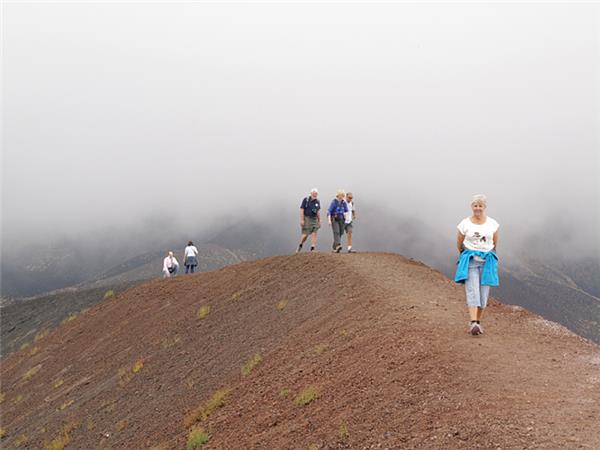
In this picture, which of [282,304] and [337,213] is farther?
[337,213]

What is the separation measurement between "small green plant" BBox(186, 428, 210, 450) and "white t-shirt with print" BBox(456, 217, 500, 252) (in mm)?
5826

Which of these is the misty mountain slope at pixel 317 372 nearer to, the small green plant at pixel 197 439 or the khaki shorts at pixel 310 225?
the small green plant at pixel 197 439

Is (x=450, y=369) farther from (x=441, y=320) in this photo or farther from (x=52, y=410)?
(x=52, y=410)

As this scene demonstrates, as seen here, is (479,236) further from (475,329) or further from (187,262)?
(187,262)

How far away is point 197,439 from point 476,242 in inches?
242

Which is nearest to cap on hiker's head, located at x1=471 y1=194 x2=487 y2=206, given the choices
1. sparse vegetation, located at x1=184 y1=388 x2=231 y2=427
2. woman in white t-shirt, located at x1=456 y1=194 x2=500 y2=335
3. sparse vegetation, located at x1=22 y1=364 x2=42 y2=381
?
woman in white t-shirt, located at x1=456 y1=194 x2=500 y2=335

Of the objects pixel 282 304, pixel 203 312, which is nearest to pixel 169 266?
pixel 203 312

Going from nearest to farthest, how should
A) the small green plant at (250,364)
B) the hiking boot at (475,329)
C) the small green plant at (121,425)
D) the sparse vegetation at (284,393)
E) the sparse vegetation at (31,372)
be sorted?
the sparse vegetation at (284,393) → the hiking boot at (475,329) → the small green plant at (250,364) → the small green plant at (121,425) → the sparse vegetation at (31,372)

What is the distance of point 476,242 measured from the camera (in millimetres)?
10383

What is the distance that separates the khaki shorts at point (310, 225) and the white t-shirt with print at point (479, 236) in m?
10.2

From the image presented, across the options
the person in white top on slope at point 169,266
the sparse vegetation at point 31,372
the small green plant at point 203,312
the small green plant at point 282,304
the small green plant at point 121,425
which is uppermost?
the small green plant at point 282,304

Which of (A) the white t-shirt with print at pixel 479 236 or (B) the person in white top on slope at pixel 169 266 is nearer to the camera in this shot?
(A) the white t-shirt with print at pixel 479 236

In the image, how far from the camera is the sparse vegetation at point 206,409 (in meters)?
11.3

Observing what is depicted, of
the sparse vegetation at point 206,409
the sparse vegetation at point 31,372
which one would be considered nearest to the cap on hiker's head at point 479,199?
the sparse vegetation at point 206,409
